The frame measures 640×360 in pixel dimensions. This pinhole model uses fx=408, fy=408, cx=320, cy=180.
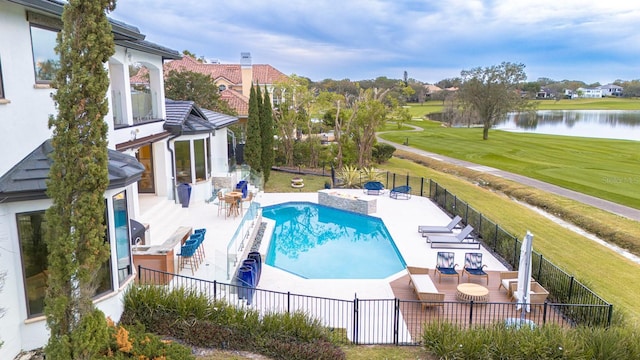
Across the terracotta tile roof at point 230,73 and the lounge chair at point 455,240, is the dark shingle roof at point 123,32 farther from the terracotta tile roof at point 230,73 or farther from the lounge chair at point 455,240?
the terracotta tile roof at point 230,73

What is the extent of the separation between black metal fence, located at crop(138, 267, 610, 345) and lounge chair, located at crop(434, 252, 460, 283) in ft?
5.76

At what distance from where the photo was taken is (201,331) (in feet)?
27.8

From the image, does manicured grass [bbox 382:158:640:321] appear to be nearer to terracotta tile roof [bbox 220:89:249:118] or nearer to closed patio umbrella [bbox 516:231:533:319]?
closed patio umbrella [bbox 516:231:533:319]

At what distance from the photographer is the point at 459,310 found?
11438mm

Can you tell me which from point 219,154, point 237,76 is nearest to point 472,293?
point 219,154

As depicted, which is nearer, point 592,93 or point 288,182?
point 288,182

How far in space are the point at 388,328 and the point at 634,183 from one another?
95.7 feet

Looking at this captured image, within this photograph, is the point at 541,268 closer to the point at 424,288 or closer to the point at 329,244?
the point at 424,288

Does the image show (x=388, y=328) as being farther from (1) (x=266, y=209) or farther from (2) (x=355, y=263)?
(1) (x=266, y=209)

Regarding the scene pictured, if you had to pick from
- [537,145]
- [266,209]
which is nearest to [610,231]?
[266,209]

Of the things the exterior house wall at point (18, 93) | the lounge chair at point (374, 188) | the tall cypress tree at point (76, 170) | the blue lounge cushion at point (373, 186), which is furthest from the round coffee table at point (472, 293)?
the blue lounge cushion at point (373, 186)

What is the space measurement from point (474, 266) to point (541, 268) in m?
2.02

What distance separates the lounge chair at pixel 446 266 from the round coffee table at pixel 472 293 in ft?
3.80

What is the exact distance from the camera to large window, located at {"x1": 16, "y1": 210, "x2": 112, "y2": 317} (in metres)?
7.05
